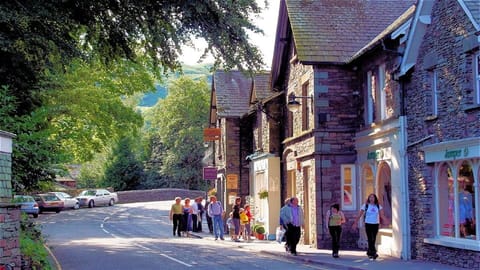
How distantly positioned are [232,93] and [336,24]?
1440 centimetres

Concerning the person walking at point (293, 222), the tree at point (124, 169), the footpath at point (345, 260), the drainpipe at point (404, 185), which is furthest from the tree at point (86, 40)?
the tree at point (124, 169)

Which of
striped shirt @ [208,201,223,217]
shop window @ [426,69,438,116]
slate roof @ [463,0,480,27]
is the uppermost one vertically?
slate roof @ [463,0,480,27]

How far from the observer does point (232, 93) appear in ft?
127

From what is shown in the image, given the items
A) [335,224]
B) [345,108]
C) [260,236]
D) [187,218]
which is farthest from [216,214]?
[335,224]

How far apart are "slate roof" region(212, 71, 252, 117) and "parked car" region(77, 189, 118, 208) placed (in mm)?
25851

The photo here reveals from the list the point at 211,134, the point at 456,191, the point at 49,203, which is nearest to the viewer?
the point at 456,191

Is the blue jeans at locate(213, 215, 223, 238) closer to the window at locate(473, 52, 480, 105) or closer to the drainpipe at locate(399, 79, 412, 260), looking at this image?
the drainpipe at locate(399, 79, 412, 260)

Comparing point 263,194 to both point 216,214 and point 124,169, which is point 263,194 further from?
point 124,169

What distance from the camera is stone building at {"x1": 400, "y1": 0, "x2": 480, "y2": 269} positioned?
1633 centimetres

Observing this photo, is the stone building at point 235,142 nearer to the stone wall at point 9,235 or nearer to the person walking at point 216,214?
the person walking at point 216,214

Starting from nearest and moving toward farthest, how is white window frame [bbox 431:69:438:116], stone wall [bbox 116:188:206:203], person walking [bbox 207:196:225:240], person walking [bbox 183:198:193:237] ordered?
white window frame [bbox 431:69:438:116] → person walking [bbox 207:196:225:240] → person walking [bbox 183:198:193:237] → stone wall [bbox 116:188:206:203]

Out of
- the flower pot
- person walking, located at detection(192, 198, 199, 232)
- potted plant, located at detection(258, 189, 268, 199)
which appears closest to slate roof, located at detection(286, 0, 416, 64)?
potted plant, located at detection(258, 189, 268, 199)

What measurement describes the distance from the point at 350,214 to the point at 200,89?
5773 cm

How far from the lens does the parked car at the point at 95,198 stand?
61.8m
